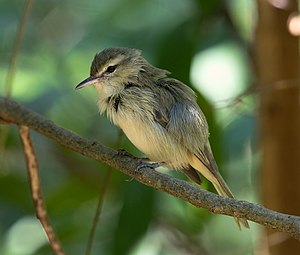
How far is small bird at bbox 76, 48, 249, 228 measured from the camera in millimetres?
2994

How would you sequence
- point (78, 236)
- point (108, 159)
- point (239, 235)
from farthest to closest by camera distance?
point (239, 235)
point (78, 236)
point (108, 159)

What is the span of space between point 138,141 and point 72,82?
1284mm

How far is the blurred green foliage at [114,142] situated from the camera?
11.7 feet

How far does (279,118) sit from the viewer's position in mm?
3516

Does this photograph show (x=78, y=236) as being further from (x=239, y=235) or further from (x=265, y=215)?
(x=265, y=215)

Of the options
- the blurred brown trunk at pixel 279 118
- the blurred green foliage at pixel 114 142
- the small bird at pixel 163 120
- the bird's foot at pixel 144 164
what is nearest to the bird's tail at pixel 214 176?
the small bird at pixel 163 120

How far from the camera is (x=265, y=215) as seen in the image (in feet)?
6.42

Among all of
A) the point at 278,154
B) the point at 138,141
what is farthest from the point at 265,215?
the point at 278,154

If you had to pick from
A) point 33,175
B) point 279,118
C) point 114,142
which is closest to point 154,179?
point 33,175

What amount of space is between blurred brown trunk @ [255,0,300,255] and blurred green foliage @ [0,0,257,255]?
0.19 metres

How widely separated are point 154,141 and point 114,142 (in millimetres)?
955

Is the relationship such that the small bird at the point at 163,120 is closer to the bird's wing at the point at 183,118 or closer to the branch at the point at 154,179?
the bird's wing at the point at 183,118

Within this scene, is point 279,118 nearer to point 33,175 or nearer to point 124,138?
point 124,138

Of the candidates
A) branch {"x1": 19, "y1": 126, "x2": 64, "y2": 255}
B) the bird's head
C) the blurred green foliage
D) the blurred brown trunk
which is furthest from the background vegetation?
branch {"x1": 19, "y1": 126, "x2": 64, "y2": 255}
